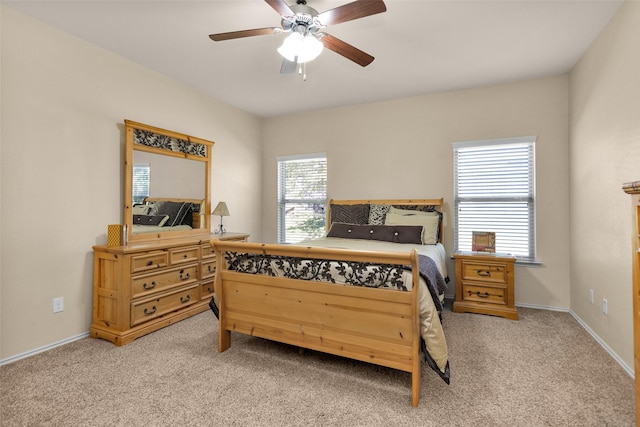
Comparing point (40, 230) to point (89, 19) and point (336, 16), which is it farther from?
point (336, 16)

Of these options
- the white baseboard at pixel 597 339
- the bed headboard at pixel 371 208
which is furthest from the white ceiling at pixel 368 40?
the white baseboard at pixel 597 339

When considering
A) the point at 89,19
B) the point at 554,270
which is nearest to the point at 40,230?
the point at 89,19

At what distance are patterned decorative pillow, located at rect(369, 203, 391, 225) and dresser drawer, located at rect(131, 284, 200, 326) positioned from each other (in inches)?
90.8

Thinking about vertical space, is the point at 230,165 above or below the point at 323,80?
below

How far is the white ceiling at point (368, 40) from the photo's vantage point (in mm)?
2311

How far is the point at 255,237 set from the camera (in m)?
5.06

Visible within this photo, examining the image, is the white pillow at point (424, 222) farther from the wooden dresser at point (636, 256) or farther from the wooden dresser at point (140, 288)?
the wooden dresser at point (140, 288)

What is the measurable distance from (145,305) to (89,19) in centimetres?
245

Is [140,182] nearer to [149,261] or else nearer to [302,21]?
[149,261]

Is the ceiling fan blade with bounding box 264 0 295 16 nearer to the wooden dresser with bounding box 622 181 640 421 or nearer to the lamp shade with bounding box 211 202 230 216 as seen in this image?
the wooden dresser with bounding box 622 181 640 421

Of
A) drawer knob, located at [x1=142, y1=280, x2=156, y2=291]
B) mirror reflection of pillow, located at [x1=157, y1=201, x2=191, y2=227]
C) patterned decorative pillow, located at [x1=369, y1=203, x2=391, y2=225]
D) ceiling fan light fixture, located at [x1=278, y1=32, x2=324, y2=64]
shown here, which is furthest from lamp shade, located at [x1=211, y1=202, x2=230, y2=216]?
ceiling fan light fixture, located at [x1=278, y1=32, x2=324, y2=64]

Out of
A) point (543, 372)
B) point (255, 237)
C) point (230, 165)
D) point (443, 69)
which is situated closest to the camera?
point (543, 372)

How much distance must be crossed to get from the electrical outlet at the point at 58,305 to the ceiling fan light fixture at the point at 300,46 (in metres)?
2.74

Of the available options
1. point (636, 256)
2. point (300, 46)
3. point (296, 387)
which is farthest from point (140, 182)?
point (636, 256)
